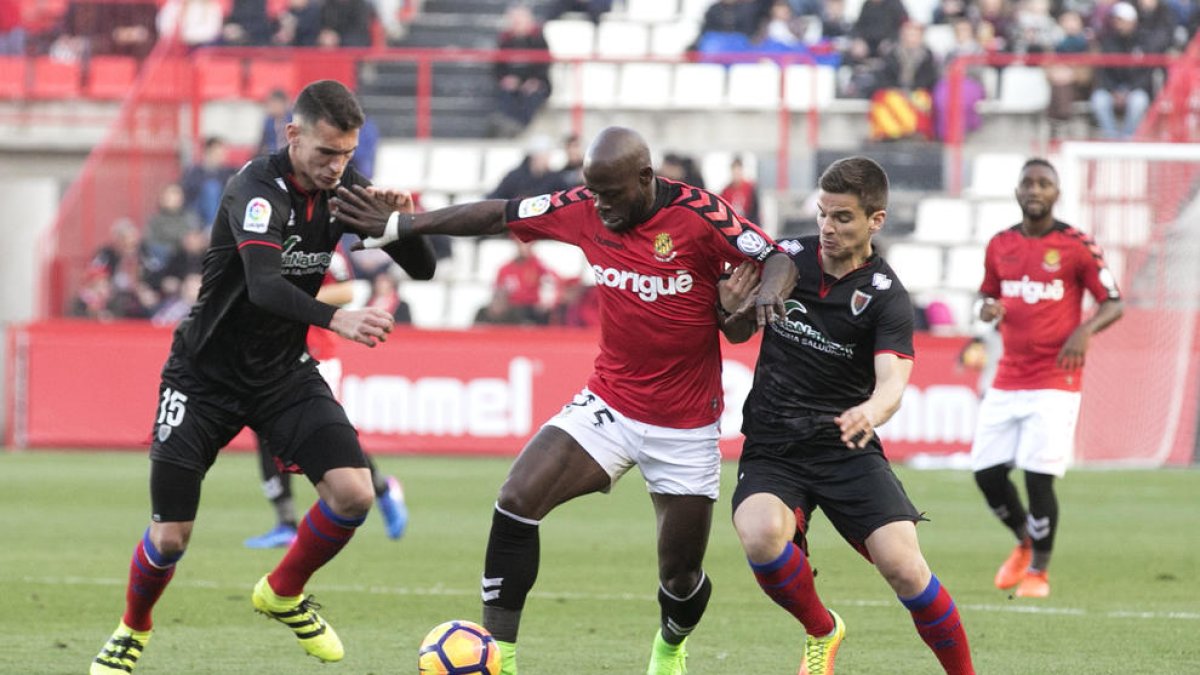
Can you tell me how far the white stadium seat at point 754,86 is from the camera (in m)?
24.0

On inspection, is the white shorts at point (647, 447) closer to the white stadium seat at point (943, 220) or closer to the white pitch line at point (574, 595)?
the white pitch line at point (574, 595)

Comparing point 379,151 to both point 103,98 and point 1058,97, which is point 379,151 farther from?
point 1058,97

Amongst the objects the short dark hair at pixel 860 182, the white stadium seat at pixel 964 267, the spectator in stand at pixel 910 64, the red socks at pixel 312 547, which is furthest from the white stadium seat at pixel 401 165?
the short dark hair at pixel 860 182

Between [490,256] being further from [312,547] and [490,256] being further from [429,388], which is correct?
[312,547]

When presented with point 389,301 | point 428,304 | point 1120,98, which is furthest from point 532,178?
point 1120,98

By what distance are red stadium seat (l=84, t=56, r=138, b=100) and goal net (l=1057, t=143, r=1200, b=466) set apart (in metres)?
13.7

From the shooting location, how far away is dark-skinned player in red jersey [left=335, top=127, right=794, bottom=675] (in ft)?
23.5

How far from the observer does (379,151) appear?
25.0 meters

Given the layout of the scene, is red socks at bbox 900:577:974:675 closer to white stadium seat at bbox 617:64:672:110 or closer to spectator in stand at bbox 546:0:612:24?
white stadium seat at bbox 617:64:672:110

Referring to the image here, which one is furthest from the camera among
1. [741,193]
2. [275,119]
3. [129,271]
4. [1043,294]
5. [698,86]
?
[698,86]

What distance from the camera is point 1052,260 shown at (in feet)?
36.5

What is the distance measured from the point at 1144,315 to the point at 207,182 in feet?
36.4

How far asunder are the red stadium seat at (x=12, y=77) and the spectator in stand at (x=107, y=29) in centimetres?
60

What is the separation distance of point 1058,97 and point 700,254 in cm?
1610
